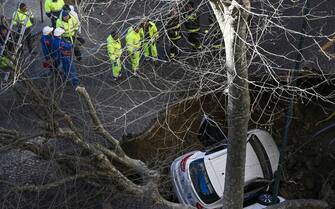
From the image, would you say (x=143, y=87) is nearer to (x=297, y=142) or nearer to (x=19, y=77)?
(x=297, y=142)

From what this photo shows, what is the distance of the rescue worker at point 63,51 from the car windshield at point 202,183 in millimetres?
3828

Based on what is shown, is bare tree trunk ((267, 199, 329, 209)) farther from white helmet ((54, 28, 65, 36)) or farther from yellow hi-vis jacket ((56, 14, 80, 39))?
white helmet ((54, 28, 65, 36))

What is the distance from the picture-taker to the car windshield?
10.3m

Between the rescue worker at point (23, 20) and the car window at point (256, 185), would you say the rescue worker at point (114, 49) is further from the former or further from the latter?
the car window at point (256, 185)

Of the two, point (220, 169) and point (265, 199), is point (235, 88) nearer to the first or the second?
point (220, 169)

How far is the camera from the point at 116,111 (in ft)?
39.7

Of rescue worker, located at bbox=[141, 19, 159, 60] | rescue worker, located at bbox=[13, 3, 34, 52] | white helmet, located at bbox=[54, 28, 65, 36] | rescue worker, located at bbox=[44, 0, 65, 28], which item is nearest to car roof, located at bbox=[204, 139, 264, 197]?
rescue worker, located at bbox=[141, 19, 159, 60]

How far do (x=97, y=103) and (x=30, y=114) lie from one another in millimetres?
1587

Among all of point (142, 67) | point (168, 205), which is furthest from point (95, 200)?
point (142, 67)

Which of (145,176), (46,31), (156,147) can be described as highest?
(46,31)

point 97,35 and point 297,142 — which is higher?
point 97,35

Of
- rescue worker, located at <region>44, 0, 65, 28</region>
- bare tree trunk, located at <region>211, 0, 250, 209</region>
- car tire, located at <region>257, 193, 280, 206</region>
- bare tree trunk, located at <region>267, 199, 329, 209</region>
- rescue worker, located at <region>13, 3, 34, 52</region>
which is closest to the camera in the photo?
bare tree trunk, located at <region>211, 0, 250, 209</region>

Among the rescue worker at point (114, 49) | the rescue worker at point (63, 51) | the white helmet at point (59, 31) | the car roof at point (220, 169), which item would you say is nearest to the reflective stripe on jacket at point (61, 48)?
the rescue worker at point (63, 51)

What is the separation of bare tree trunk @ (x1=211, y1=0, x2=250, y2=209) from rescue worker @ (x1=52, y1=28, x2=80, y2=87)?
551 centimetres
